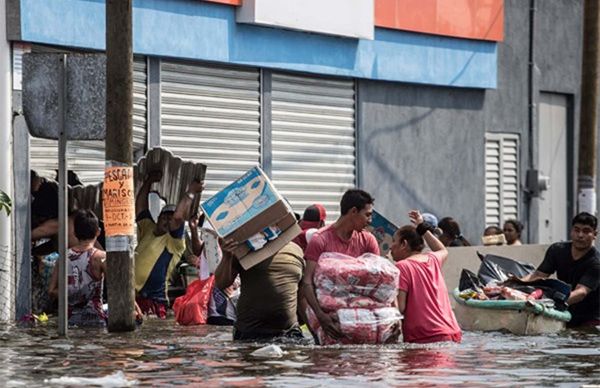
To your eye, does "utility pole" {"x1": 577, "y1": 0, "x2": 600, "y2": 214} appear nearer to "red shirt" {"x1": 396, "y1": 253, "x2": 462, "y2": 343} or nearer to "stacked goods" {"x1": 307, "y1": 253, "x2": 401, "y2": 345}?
"red shirt" {"x1": 396, "y1": 253, "x2": 462, "y2": 343}

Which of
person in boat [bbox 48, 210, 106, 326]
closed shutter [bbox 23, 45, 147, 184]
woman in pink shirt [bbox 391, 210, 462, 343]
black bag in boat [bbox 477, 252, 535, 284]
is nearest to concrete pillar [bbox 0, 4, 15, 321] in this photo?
closed shutter [bbox 23, 45, 147, 184]

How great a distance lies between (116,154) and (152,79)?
6.40 m

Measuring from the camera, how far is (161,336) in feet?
58.9

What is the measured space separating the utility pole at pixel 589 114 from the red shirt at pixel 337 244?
36.1ft

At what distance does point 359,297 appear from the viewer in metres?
16.1

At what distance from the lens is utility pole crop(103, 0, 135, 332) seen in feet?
56.3

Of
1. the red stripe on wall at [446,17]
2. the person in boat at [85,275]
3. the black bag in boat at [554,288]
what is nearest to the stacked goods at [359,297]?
the person in boat at [85,275]

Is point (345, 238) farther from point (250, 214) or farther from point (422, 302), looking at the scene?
point (250, 214)

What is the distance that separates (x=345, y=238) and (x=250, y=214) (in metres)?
1.12

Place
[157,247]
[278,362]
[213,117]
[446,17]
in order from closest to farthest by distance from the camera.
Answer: [278,362], [157,247], [213,117], [446,17]

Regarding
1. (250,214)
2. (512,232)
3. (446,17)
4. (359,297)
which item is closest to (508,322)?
(359,297)

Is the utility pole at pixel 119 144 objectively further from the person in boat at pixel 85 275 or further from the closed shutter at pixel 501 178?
the closed shutter at pixel 501 178

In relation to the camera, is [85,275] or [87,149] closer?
[85,275]

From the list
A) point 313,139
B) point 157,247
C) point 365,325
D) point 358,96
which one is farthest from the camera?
point 358,96
